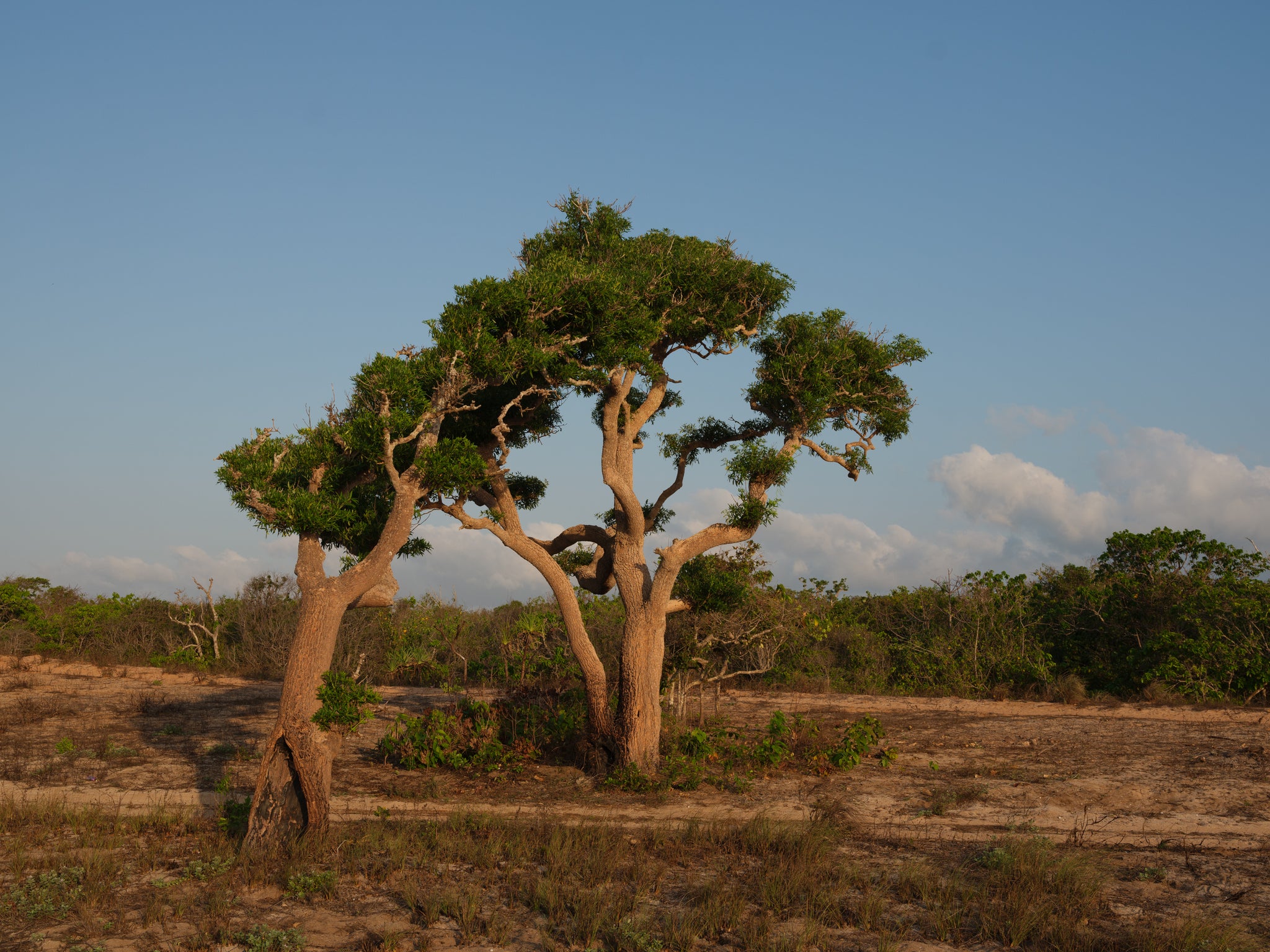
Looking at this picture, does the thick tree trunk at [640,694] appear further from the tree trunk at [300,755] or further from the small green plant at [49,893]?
the small green plant at [49,893]

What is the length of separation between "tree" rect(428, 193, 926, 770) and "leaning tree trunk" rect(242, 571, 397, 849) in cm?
257

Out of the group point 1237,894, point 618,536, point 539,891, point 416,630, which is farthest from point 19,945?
point 416,630

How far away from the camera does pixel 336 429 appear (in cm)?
930

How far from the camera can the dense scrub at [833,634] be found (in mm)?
15188

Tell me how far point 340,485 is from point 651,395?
459 centimetres

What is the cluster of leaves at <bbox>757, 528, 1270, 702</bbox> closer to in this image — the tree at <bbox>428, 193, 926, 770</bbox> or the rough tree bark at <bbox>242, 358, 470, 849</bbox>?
the tree at <bbox>428, 193, 926, 770</bbox>

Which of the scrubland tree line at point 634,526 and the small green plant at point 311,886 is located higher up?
the scrubland tree line at point 634,526

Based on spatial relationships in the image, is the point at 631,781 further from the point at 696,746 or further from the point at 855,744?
the point at 855,744

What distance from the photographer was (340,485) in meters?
9.64

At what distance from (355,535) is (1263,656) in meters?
16.7

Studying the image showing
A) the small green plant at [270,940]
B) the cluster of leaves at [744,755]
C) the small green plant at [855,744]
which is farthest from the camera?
the small green plant at [855,744]

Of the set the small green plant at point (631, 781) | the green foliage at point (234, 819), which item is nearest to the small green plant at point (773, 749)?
the small green plant at point (631, 781)

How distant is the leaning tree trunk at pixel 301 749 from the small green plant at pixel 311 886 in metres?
0.86

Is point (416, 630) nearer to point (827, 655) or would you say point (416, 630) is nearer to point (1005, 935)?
point (827, 655)
